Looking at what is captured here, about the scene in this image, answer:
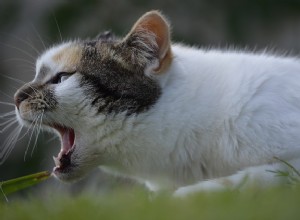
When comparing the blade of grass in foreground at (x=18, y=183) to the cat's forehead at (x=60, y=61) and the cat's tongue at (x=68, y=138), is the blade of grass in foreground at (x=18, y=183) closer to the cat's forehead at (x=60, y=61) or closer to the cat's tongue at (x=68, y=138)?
the cat's tongue at (x=68, y=138)

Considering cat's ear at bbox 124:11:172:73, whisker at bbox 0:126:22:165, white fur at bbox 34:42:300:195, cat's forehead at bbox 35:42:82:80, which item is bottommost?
whisker at bbox 0:126:22:165

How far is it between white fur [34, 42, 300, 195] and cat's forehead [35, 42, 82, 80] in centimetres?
10

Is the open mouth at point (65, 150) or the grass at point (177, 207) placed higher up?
the grass at point (177, 207)

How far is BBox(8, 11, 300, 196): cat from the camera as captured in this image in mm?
2928

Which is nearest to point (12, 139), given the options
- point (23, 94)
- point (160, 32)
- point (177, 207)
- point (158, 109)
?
point (23, 94)

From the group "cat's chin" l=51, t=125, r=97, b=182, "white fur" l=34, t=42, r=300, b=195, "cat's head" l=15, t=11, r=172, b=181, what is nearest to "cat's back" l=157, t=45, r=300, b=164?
"white fur" l=34, t=42, r=300, b=195

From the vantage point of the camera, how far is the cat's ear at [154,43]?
306cm

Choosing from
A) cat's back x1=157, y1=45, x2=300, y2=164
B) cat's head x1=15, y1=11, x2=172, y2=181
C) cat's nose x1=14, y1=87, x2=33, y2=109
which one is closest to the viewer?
cat's back x1=157, y1=45, x2=300, y2=164

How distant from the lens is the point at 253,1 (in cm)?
725

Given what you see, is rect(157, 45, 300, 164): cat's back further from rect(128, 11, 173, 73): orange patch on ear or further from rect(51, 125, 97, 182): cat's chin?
rect(51, 125, 97, 182): cat's chin

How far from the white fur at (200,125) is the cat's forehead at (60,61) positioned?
0.10 m

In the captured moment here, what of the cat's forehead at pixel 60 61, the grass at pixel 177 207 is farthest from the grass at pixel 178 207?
the cat's forehead at pixel 60 61

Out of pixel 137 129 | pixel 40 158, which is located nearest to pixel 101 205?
pixel 137 129

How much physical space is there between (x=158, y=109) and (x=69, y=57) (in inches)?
20.2
